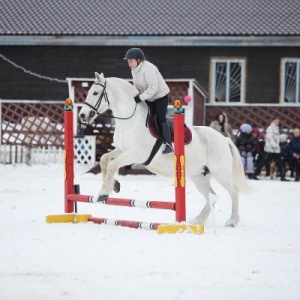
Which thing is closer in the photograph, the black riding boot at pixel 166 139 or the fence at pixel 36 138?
the black riding boot at pixel 166 139

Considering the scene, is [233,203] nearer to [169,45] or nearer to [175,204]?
[175,204]

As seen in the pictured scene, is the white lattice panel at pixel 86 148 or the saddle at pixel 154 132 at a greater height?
the saddle at pixel 154 132

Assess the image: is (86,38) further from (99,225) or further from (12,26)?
(99,225)

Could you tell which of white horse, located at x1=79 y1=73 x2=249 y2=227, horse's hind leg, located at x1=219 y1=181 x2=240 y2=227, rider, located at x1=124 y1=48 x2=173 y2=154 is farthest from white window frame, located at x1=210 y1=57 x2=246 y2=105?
rider, located at x1=124 y1=48 x2=173 y2=154

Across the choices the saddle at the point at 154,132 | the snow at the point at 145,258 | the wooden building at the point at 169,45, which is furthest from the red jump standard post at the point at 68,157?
the wooden building at the point at 169,45

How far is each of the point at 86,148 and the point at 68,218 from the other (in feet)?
36.8

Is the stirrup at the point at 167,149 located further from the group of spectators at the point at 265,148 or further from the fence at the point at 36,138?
the fence at the point at 36,138

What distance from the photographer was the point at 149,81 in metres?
9.20

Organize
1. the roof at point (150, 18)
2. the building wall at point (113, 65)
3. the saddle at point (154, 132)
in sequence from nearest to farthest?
the saddle at point (154, 132)
the roof at point (150, 18)
the building wall at point (113, 65)

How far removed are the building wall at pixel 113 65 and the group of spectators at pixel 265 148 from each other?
24.9 ft

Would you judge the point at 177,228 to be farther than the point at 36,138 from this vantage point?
No

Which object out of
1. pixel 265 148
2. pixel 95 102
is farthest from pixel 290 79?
pixel 95 102

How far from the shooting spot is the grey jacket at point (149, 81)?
9.21m

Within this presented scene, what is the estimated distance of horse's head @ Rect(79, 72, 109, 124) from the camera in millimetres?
9008
